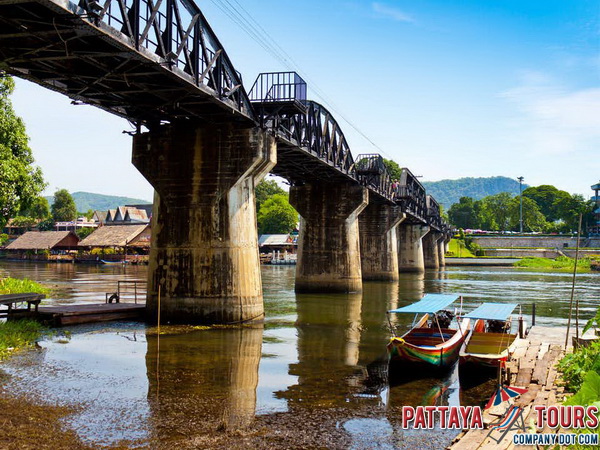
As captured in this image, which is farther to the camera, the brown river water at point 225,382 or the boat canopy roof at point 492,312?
the boat canopy roof at point 492,312

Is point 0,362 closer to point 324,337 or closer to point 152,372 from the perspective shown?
point 152,372

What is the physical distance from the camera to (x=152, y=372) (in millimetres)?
19375

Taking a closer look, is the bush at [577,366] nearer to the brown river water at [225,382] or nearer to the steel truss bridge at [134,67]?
the brown river water at [225,382]

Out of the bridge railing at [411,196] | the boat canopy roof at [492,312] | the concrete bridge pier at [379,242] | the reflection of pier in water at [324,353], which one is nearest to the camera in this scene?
the reflection of pier in water at [324,353]

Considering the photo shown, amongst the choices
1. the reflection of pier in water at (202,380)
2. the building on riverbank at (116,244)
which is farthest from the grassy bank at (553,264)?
the reflection of pier in water at (202,380)

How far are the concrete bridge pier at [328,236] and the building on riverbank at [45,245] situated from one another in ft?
298

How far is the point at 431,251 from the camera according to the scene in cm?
12188

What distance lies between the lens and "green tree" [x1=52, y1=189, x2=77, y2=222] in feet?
556

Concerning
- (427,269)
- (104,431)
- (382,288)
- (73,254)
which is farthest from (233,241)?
(73,254)

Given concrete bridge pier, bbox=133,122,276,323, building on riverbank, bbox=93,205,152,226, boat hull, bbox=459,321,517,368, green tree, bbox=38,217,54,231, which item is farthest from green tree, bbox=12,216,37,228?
boat hull, bbox=459,321,517,368

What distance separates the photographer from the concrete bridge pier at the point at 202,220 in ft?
95.1

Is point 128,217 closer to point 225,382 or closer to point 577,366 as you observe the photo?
point 225,382

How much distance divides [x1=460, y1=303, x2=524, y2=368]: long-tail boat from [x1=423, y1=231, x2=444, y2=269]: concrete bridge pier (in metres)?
96.9

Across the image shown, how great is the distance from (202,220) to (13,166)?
53.8 feet
